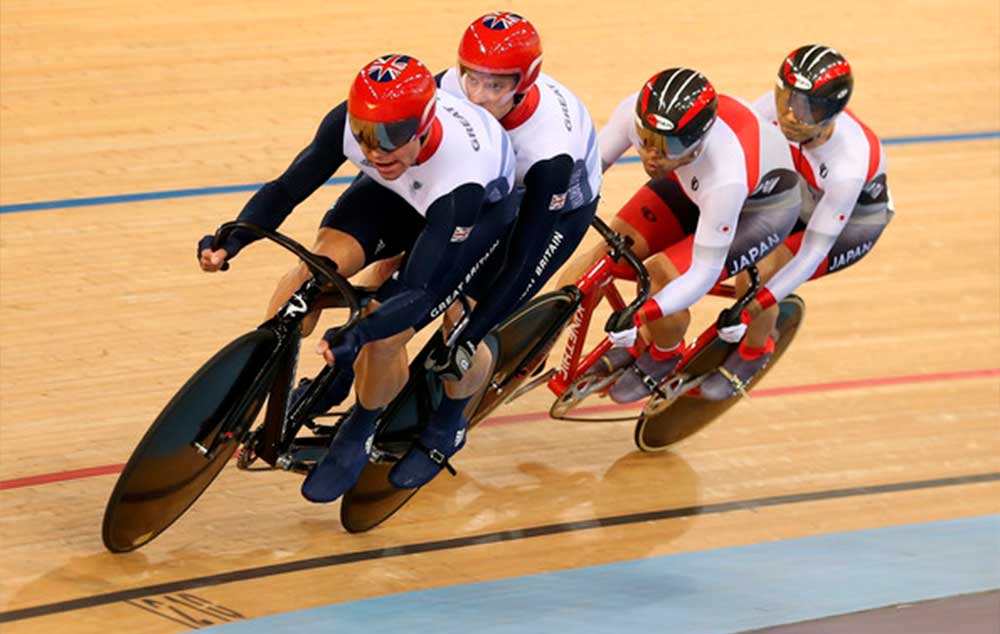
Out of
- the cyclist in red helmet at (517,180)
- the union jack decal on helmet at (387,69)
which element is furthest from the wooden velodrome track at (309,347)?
the union jack decal on helmet at (387,69)

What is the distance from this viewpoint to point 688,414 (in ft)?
17.2

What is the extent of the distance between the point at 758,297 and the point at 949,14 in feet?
15.6

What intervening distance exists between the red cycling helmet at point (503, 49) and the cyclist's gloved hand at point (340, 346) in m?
0.93

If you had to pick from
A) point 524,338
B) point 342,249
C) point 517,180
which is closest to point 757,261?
point 524,338

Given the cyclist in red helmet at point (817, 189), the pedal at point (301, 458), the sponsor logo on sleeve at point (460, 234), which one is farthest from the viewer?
the cyclist in red helmet at point (817, 189)

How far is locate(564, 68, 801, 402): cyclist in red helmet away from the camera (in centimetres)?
446

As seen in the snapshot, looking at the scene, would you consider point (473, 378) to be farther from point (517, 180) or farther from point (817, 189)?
point (817, 189)

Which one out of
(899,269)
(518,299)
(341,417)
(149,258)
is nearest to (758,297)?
(518,299)

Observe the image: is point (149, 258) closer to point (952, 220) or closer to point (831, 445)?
point (831, 445)

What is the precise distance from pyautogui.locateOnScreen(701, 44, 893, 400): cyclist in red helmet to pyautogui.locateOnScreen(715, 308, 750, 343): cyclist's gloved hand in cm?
1

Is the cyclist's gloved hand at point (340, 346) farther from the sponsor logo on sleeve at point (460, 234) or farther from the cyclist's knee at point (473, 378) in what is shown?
the cyclist's knee at point (473, 378)

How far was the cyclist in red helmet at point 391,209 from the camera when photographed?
12.4 feet

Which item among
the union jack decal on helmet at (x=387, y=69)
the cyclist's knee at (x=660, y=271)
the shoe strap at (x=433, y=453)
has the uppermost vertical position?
the union jack decal on helmet at (x=387, y=69)

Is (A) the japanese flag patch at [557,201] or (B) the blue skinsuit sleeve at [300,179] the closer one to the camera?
(B) the blue skinsuit sleeve at [300,179]
